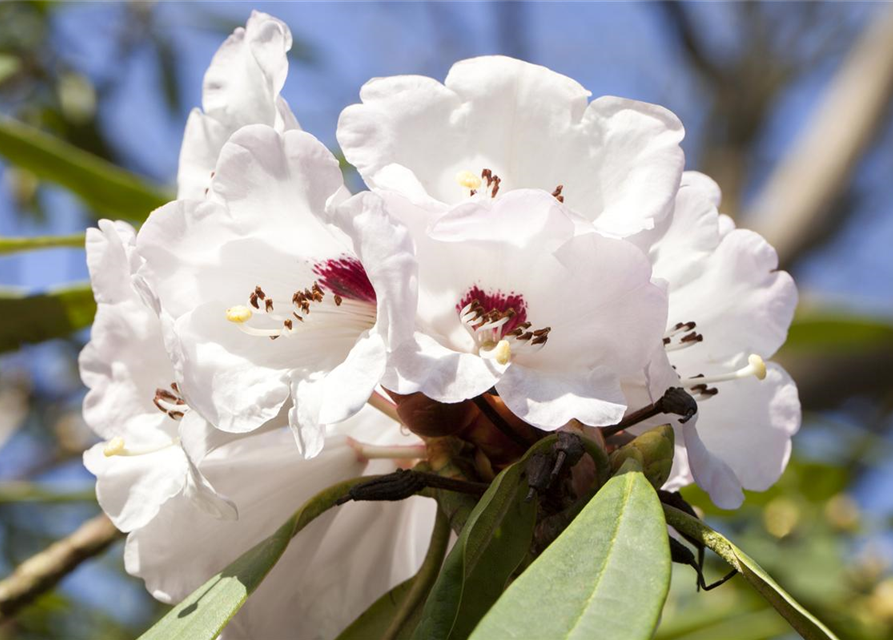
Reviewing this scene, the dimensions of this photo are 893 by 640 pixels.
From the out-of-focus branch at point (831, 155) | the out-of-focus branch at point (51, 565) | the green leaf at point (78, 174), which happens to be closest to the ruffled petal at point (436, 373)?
the out-of-focus branch at point (51, 565)

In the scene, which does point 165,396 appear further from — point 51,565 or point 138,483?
point 51,565

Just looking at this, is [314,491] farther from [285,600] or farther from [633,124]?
[633,124]

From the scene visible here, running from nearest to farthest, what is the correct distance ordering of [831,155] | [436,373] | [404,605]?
[436,373] < [404,605] < [831,155]

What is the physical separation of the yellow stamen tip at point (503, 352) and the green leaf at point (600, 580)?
12 centimetres

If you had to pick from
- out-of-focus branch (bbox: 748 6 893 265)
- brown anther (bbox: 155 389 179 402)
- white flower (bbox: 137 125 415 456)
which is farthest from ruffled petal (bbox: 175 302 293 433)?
out-of-focus branch (bbox: 748 6 893 265)

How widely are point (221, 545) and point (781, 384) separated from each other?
0.58 metres

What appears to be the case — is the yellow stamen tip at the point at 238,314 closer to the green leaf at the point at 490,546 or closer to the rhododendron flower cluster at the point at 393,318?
the rhododendron flower cluster at the point at 393,318

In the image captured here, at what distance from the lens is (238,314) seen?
840 millimetres

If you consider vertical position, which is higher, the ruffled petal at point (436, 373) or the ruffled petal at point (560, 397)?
the ruffled petal at point (436, 373)

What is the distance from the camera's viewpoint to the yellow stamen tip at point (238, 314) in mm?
838

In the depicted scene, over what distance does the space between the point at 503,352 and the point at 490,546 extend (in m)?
0.15

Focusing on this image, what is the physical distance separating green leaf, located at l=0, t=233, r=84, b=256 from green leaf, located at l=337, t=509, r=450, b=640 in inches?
28.2

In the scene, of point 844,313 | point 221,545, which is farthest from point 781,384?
point 844,313

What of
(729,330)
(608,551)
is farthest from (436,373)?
(729,330)
